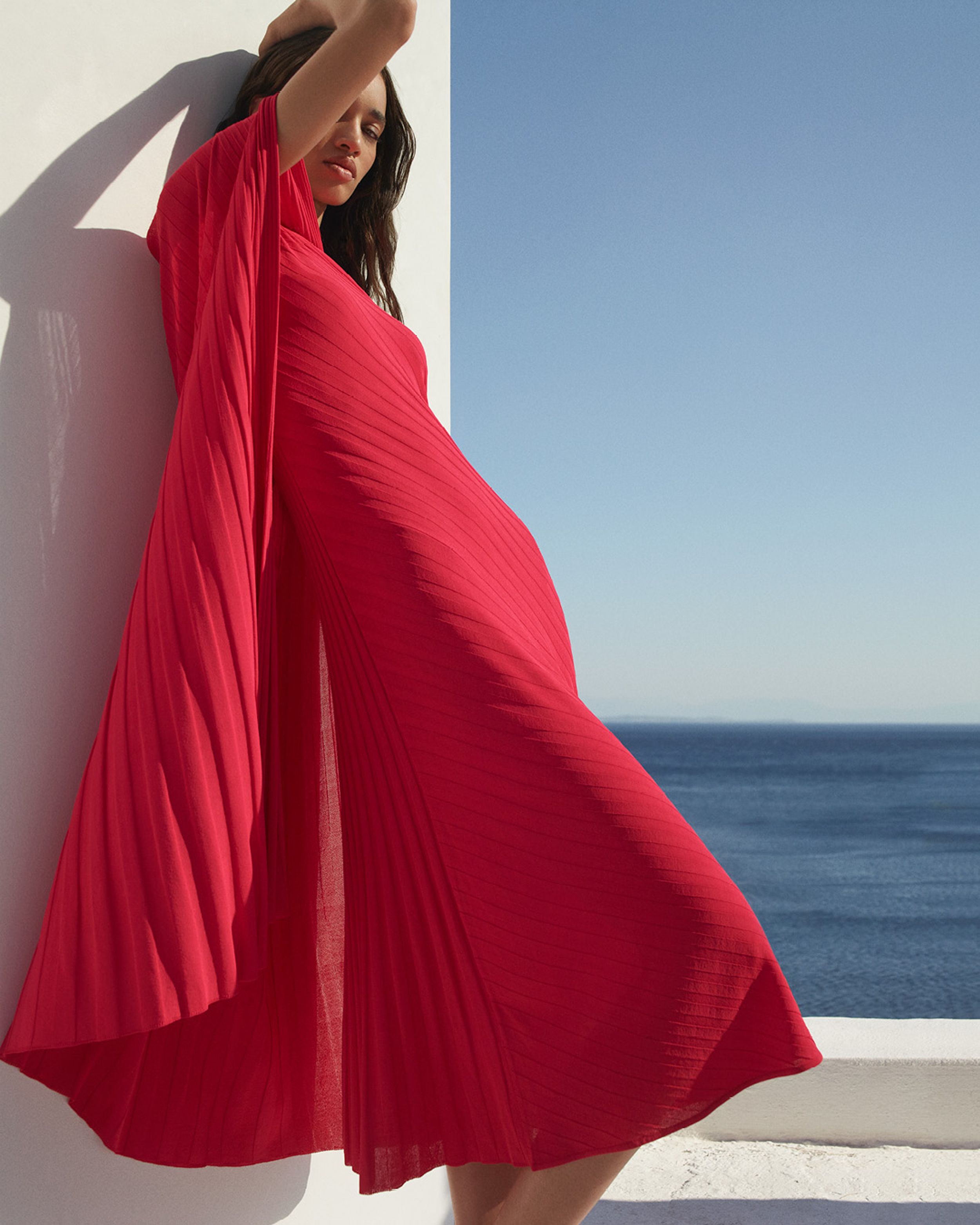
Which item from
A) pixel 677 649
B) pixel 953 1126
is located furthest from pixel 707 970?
pixel 677 649

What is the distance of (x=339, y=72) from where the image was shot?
1.00 metres

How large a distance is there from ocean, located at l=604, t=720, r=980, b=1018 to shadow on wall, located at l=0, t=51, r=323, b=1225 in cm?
783

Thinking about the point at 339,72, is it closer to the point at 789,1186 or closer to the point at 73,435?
the point at 73,435

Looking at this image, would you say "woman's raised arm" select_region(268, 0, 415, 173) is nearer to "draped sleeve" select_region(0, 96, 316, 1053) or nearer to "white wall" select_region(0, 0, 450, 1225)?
"draped sleeve" select_region(0, 96, 316, 1053)

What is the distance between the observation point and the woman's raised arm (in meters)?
0.98

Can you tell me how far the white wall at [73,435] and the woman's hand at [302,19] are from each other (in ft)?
0.24

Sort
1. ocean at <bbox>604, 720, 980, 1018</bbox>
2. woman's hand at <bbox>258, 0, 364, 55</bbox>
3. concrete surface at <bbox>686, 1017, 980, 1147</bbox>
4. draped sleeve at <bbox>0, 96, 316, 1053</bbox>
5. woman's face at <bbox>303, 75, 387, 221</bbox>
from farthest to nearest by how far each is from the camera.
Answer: ocean at <bbox>604, 720, 980, 1018</bbox>
concrete surface at <bbox>686, 1017, 980, 1147</bbox>
woman's face at <bbox>303, 75, 387, 221</bbox>
woman's hand at <bbox>258, 0, 364, 55</bbox>
draped sleeve at <bbox>0, 96, 316, 1053</bbox>

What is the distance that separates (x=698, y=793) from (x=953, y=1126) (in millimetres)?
44700

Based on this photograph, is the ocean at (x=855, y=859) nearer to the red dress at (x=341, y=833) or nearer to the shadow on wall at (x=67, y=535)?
the red dress at (x=341, y=833)

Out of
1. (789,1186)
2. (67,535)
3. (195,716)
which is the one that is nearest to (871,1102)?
(789,1186)

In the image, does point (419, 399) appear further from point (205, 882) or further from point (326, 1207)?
point (326, 1207)

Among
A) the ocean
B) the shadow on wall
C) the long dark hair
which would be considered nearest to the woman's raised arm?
the shadow on wall

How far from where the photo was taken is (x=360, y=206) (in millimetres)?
1576

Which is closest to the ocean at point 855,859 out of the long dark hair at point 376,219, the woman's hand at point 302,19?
the long dark hair at point 376,219
